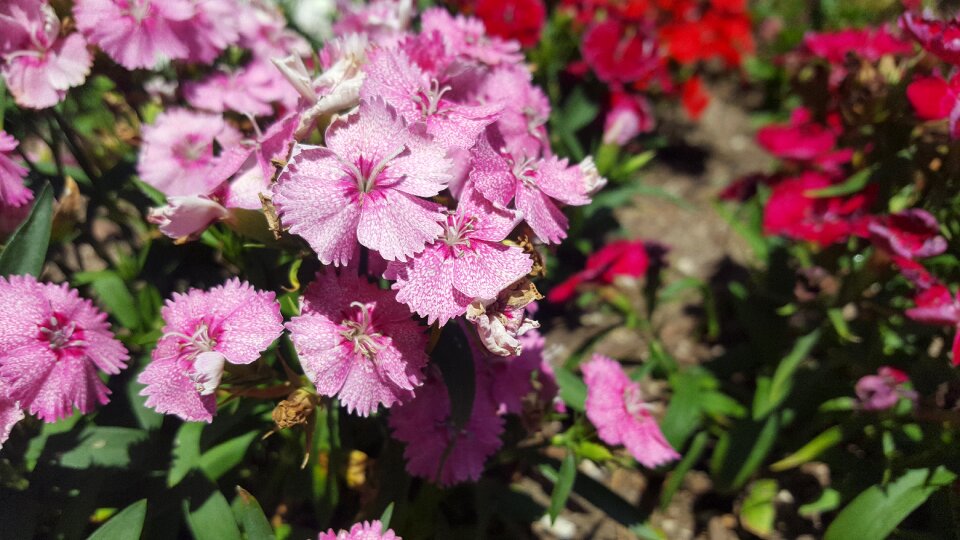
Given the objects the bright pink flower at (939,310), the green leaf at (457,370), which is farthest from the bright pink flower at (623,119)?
the green leaf at (457,370)

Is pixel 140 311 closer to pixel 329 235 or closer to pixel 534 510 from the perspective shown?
pixel 329 235

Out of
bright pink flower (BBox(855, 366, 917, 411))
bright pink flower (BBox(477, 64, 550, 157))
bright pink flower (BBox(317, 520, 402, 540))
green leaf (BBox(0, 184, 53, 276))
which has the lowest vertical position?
bright pink flower (BBox(317, 520, 402, 540))

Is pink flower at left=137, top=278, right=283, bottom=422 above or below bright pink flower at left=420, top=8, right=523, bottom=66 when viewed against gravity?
below

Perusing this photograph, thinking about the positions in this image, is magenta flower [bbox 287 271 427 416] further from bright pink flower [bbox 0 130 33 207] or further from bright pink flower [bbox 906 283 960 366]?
bright pink flower [bbox 906 283 960 366]

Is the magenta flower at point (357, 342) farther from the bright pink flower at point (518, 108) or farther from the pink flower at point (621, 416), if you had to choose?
the pink flower at point (621, 416)

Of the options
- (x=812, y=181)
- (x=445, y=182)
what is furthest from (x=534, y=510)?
(x=812, y=181)

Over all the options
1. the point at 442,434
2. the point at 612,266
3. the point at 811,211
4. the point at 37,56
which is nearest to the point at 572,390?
the point at 442,434

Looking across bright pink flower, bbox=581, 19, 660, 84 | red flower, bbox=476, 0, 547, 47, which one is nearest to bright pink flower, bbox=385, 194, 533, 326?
red flower, bbox=476, 0, 547, 47
